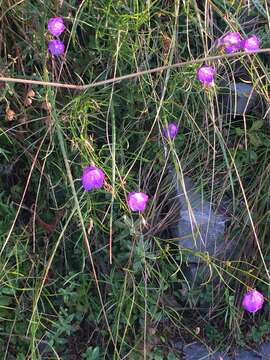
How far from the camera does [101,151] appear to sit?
1933mm

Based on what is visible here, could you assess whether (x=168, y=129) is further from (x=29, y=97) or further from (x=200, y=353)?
(x=200, y=353)

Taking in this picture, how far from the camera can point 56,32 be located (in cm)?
188

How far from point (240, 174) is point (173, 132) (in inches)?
9.5

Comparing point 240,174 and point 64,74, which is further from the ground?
point 64,74

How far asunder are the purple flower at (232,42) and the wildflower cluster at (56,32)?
44cm

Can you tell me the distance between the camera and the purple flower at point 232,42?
1.92m

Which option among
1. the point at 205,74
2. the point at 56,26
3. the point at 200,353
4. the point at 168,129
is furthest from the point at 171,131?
the point at 200,353

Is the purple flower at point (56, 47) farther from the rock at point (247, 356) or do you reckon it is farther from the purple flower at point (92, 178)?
the rock at point (247, 356)

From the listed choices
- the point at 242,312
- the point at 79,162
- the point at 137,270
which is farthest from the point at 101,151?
the point at 242,312

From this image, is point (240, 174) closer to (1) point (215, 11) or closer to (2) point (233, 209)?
(2) point (233, 209)

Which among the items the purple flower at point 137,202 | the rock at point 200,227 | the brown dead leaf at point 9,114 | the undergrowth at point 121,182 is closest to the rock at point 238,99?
the undergrowth at point 121,182

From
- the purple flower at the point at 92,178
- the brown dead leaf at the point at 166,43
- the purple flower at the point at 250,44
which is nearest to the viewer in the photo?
the purple flower at the point at 92,178

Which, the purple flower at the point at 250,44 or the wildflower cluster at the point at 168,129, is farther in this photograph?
the purple flower at the point at 250,44

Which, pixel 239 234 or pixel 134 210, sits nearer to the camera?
pixel 134 210
